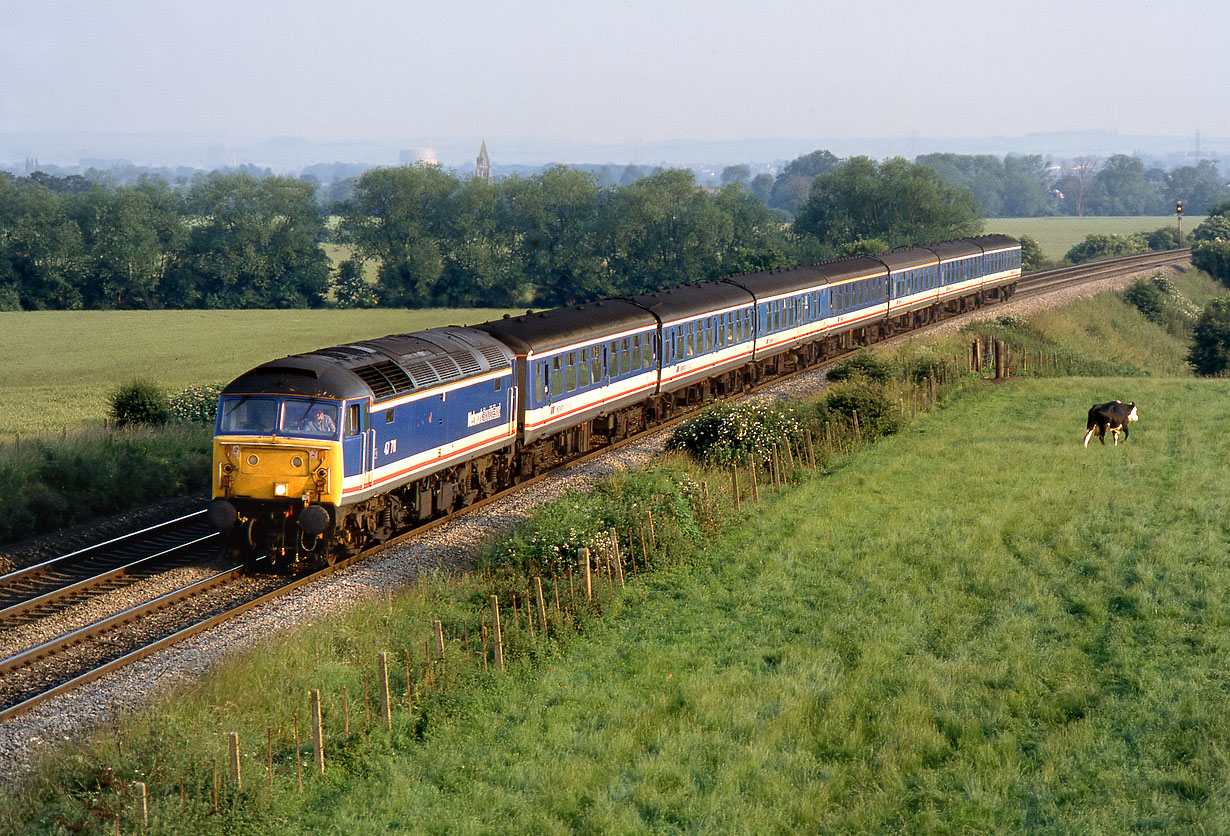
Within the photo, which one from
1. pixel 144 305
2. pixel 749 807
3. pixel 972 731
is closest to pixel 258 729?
pixel 749 807

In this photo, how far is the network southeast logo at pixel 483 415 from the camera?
945 inches

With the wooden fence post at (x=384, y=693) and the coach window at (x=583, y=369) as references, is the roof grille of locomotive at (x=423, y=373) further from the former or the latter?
the wooden fence post at (x=384, y=693)

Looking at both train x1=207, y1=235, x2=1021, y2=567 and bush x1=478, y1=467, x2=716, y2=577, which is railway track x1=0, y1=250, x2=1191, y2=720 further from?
bush x1=478, y1=467, x2=716, y2=577

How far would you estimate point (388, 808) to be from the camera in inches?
485

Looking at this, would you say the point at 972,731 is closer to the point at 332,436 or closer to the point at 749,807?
the point at 749,807

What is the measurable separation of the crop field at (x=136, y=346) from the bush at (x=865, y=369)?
24.3 meters

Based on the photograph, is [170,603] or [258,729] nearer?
[258,729]

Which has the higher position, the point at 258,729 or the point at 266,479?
the point at 266,479

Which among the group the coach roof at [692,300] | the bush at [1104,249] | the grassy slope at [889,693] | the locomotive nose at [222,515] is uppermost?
the bush at [1104,249]

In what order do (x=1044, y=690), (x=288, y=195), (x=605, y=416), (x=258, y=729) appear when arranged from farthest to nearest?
(x=288, y=195)
(x=605, y=416)
(x=1044, y=690)
(x=258, y=729)

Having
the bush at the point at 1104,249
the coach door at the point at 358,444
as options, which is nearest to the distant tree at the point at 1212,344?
the coach door at the point at 358,444

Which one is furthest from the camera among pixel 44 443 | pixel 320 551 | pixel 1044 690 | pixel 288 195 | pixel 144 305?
pixel 288 195

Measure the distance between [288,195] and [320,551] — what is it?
284ft

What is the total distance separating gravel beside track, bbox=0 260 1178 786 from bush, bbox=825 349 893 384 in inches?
425
